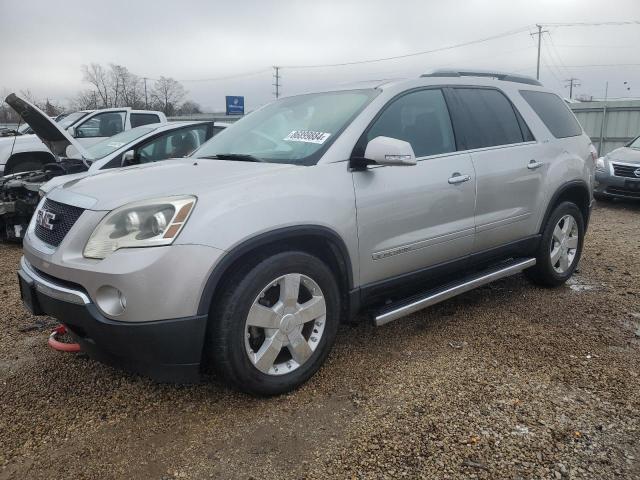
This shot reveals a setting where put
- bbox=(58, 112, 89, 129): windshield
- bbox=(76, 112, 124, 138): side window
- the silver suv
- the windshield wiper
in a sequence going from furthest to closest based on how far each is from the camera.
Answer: bbox=(58, 112, 89, 129): windshield < bbox=(76, 112, 124, 138): side window < the windshield wiper < the silver suv

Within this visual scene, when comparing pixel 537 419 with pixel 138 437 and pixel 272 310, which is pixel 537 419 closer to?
pixel 272 310

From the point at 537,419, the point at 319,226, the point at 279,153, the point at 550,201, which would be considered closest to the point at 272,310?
the point at 319,226

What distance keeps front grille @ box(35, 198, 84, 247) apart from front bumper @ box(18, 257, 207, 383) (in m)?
0.24

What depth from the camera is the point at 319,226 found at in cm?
290

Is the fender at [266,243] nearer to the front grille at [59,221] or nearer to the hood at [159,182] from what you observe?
the hood at [159,182]

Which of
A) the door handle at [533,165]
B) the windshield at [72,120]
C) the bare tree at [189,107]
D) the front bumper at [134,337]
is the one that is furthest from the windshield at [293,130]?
the bare tree at [189,107]

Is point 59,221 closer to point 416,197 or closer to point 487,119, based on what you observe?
point 416,197

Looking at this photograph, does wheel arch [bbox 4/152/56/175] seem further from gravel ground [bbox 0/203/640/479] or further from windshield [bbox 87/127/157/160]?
gravel ground [bbox 0/203/640/479]

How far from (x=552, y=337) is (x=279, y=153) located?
232 centimetres

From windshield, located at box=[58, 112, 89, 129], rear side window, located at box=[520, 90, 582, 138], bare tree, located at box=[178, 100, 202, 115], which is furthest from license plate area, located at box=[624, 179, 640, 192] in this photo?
bare tree, located at box=[178, 100, 202, 115]

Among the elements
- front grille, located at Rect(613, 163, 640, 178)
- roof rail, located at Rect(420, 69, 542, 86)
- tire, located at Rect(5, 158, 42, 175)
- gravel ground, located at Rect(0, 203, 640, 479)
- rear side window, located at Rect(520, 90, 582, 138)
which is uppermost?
roof rail, located at Rect(420, 69, 542, 86)

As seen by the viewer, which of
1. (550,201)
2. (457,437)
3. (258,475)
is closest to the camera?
(258,475)

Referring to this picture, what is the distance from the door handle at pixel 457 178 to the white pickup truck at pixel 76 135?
719 centimetres

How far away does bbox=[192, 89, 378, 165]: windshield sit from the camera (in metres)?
3.23
